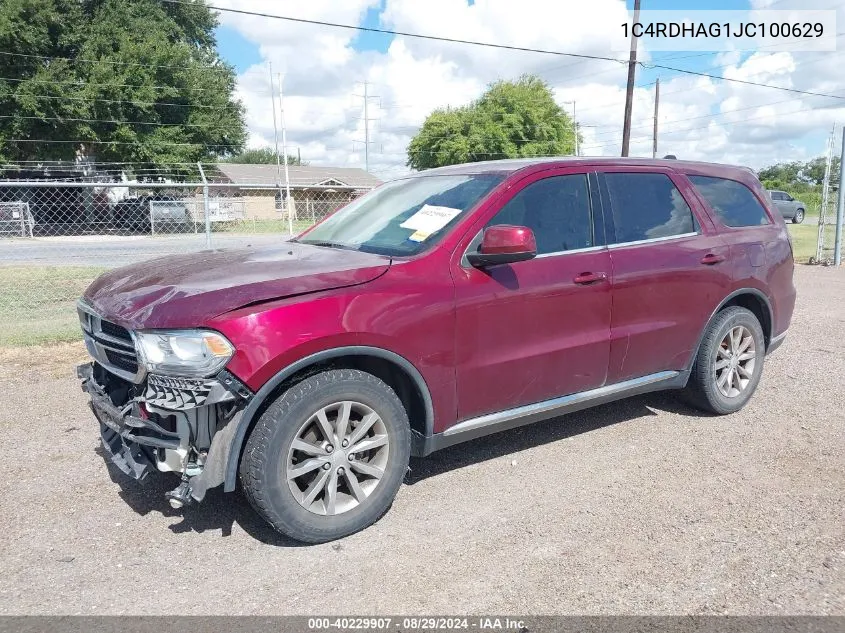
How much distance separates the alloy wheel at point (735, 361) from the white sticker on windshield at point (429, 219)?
2.49 metres

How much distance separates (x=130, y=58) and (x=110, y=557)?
111 ft

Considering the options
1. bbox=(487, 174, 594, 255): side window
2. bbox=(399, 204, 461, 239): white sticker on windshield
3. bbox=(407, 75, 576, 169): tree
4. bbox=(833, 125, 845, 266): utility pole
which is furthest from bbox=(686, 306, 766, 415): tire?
bbox=(407, 75, 576, 169): tree

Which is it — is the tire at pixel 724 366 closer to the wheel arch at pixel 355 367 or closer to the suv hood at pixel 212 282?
the wheel arch at pixel 355 367

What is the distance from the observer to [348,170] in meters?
71.5

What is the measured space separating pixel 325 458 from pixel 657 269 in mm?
2540

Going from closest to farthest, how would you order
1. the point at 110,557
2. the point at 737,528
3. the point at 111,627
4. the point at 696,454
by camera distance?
the point at 111,627
the point at 110,557
the point at 737,528
the point at 696,454

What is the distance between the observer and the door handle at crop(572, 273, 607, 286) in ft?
13.0

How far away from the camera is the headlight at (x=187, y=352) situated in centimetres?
288

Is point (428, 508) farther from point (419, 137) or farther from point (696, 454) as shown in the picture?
point (419, 137)

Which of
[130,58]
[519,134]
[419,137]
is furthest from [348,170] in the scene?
[130,58]

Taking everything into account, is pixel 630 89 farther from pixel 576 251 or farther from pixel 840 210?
pixel 576 251

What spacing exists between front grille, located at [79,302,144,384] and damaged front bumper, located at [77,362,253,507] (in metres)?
0.10

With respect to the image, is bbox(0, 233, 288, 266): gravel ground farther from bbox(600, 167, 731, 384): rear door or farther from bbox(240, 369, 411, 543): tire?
bbox(240, 369, 411, 543): tire

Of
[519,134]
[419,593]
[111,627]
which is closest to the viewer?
[111,627]
